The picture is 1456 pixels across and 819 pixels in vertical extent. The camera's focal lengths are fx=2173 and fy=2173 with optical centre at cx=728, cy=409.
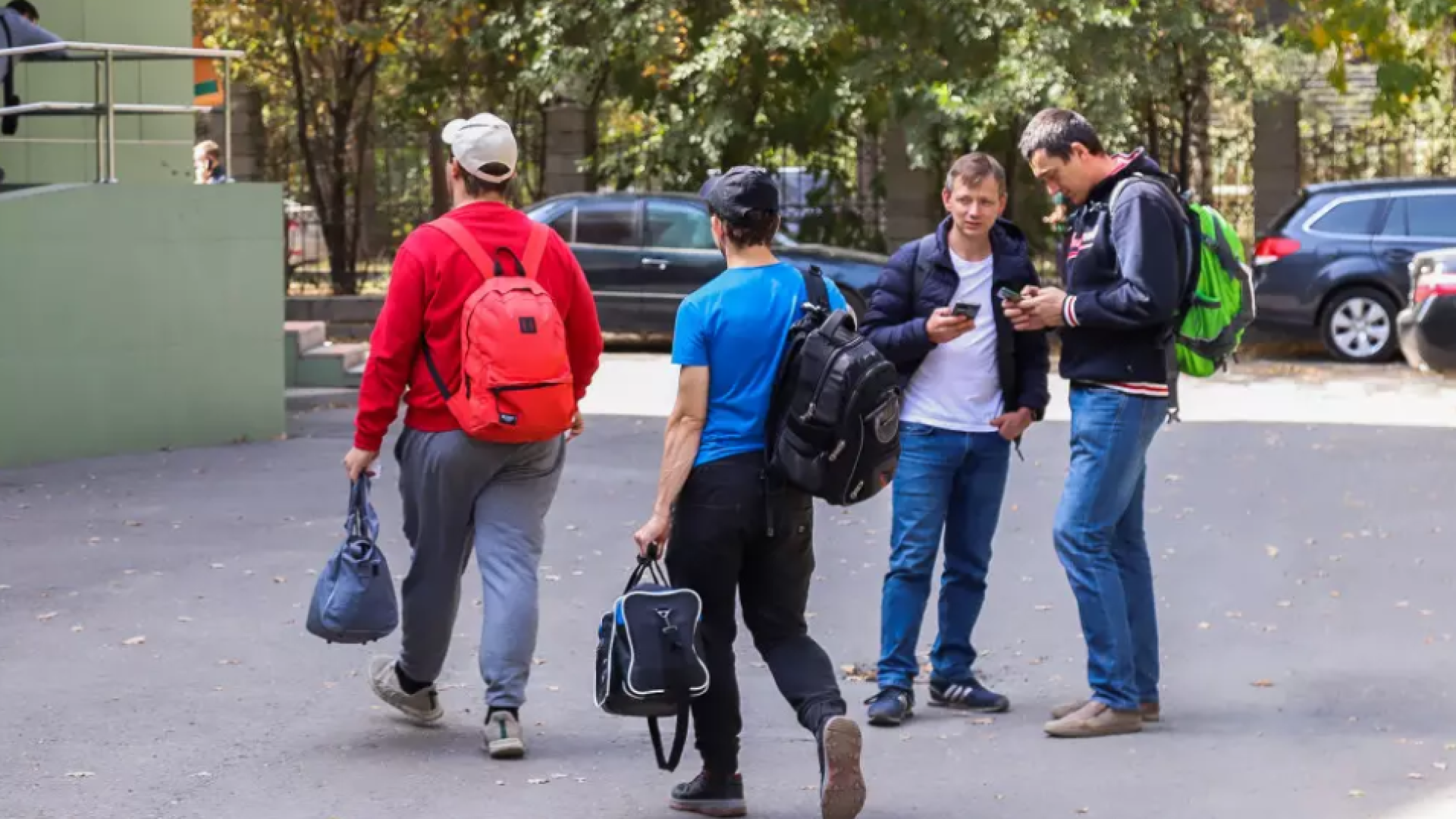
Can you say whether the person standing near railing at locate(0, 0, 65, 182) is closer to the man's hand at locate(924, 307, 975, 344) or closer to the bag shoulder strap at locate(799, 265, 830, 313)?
the man's hand at locate(924, 307, 975, 344)

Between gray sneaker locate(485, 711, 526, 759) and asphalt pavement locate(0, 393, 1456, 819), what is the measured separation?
0.04 metres

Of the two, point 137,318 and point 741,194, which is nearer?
point 741,194

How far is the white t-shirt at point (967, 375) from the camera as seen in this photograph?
6.80 meters

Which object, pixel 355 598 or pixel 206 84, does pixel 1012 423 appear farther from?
pixel 206 84

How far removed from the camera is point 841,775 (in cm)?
529

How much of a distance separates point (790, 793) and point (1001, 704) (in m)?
1.22

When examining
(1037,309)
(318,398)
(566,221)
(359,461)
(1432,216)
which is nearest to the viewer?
(359,461)

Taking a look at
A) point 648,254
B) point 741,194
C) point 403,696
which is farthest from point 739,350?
point 648,254

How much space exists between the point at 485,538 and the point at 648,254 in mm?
14018

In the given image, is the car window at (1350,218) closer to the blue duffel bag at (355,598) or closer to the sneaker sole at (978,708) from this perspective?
the sneaker sole at (978,708)

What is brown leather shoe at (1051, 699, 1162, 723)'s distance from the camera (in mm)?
6750

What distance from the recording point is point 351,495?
653 cm

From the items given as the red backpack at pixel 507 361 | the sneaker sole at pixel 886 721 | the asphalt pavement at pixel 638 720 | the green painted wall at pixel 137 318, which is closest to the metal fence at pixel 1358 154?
the asphalt pavement at pixel 638 720

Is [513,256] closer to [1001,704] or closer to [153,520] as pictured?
[1001,704]
